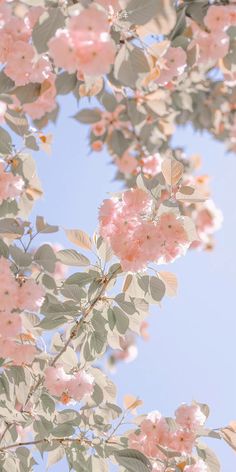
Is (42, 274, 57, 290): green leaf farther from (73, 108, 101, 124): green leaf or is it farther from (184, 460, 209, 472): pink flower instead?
(73, 108, 101, 124): green leaf

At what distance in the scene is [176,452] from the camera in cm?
153

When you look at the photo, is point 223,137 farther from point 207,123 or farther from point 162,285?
point 162,285

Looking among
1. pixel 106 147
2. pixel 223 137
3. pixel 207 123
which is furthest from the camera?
pixel 223 137

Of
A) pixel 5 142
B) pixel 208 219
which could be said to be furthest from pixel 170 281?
pixel 208 219

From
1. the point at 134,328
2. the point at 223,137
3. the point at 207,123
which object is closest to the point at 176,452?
the point at 134,328

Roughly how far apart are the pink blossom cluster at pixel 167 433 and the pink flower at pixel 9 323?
53 centimetres

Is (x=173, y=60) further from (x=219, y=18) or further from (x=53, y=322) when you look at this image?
(x=53, y=322)

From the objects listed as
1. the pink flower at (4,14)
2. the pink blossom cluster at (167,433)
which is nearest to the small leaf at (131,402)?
the pink blossom cluster at (167,433)

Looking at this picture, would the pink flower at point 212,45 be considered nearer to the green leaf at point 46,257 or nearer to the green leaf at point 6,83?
the green leaf at point 6,83

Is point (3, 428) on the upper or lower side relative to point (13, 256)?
lower

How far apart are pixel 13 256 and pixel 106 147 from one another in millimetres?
2536

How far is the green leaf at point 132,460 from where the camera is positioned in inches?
56.6

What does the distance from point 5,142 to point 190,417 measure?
0.99m

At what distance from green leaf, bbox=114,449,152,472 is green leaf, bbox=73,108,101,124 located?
5.05 feet
